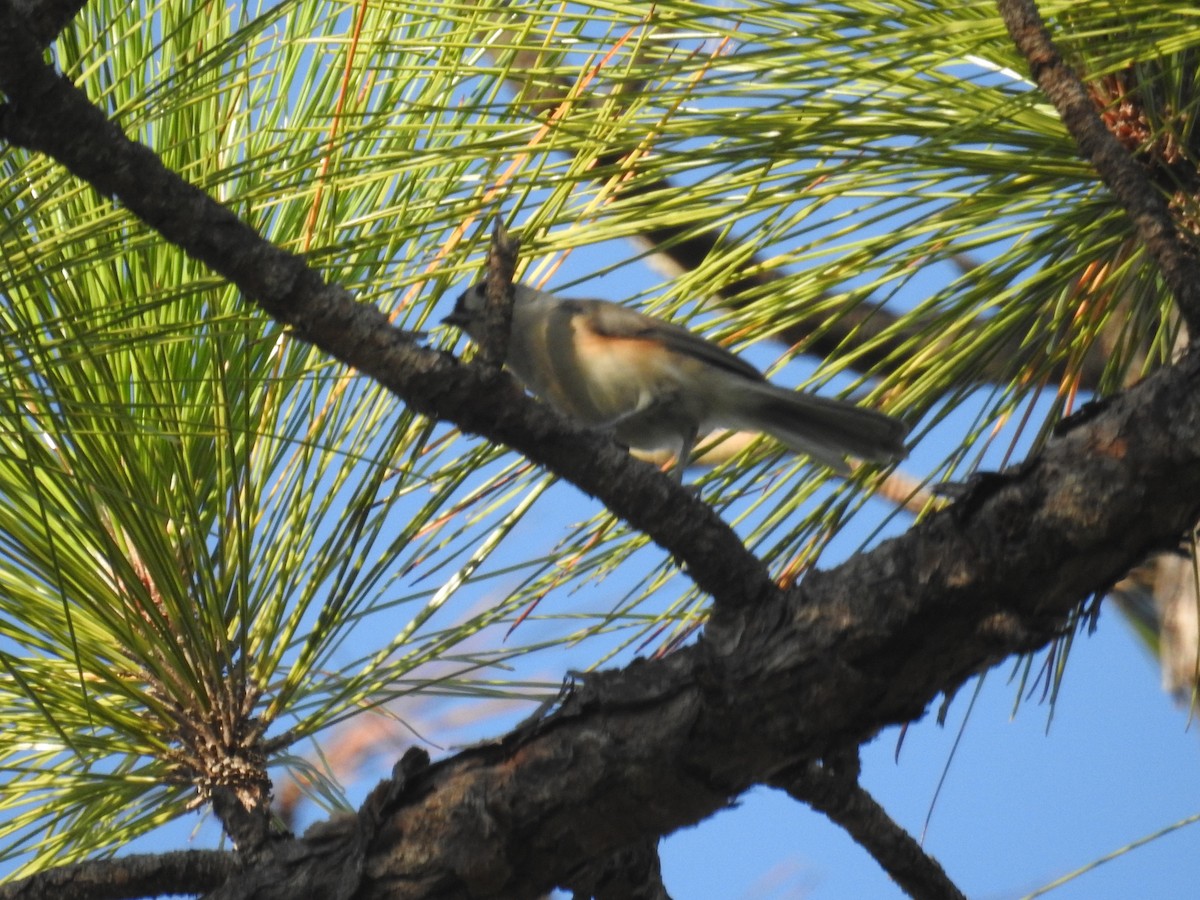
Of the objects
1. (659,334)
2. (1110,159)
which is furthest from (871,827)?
(659,334)

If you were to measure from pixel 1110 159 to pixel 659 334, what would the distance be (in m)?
1.08

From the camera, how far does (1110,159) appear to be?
1.60 m

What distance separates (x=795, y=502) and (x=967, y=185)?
565mm

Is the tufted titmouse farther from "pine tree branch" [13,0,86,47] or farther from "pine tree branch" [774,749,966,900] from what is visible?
"pine tree branch" [13,0,86,47]

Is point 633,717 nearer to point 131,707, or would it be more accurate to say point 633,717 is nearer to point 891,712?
point 891,712

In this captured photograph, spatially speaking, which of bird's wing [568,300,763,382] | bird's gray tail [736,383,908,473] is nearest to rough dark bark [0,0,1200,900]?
bird's gray tail [736,383,908,473]

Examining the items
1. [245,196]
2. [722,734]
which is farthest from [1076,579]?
[245,196]

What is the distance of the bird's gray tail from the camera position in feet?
7.16

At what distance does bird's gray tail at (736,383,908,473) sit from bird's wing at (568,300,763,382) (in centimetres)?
7

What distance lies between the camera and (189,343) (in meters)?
2.16

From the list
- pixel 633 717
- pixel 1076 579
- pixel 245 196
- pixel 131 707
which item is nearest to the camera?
pixel 1076 579

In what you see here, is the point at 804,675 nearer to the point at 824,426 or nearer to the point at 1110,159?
the point at 1110,159

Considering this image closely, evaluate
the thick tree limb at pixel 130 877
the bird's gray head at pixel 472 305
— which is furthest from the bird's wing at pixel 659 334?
the thick tree limb at pixel 130 877

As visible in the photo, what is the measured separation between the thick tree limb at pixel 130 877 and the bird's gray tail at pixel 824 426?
1.10 meters
